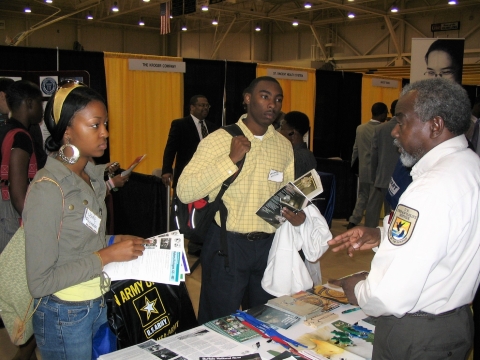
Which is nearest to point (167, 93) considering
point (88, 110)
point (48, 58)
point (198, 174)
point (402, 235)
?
point (48, 58)

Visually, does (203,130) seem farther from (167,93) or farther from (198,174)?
(198,174)

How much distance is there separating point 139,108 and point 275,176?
4.83 metres

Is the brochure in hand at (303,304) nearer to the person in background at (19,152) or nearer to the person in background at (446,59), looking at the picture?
the person in background at (19,152)

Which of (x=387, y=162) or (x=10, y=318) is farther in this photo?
(x=387, y=162)

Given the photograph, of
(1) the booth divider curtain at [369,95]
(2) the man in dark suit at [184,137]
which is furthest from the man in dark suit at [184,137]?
(1) the booth divider curtain at [369,95]

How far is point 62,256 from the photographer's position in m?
1.51

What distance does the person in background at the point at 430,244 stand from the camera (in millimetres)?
1186

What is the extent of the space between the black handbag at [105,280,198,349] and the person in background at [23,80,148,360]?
0.39ft

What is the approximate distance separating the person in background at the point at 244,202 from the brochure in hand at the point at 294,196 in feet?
0.20

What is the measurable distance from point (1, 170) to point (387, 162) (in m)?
4.28

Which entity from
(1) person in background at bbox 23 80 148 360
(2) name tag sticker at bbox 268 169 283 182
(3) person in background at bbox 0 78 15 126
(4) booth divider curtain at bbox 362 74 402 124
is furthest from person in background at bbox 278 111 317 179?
(4) booth divider curtain at bbox 362 74 402 124

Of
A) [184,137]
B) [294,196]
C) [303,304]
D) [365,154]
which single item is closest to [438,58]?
[365,154]

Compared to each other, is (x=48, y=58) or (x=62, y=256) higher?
(x=48, y=58)

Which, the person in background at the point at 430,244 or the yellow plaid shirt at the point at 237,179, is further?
the yellow plaid shirt at the point at 237,179
